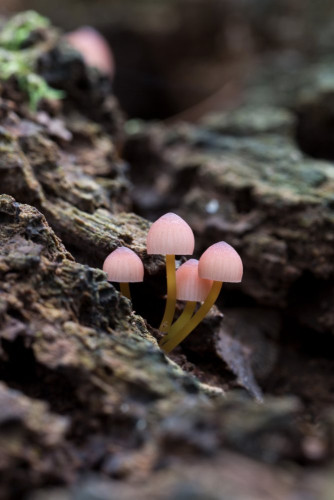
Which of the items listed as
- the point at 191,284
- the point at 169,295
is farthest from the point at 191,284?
the point at 169,295

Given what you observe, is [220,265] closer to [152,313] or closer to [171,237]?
[171,237]

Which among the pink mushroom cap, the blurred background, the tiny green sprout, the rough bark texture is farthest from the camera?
the blurred background

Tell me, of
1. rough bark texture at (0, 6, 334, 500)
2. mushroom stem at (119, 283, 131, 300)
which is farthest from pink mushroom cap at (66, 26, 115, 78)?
mushroom stem at (119, 283, 131, 300)

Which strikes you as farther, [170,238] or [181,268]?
[181,268]

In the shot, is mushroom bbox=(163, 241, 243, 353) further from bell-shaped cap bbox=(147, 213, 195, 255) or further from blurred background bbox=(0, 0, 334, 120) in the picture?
blurred background bbox=(0, 0, 334, 120)

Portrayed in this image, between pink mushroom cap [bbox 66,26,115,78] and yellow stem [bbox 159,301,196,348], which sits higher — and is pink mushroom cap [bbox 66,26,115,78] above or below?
above

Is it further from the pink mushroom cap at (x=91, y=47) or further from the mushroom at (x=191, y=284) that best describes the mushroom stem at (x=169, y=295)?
the pink mushroom cap at (x=91, y=47)
